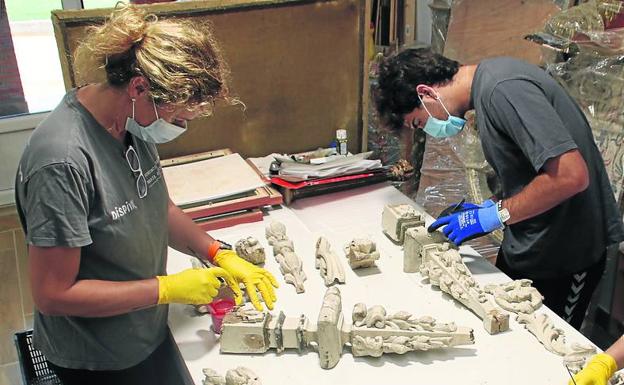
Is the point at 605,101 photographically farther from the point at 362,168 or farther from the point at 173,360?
the point at 173,360

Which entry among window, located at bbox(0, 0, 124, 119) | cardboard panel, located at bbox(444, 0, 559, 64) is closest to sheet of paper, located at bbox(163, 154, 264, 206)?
cardboard panel, located at bbox(444, 0, 559, 64)

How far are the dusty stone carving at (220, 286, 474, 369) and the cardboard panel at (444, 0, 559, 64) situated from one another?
2.09 metres

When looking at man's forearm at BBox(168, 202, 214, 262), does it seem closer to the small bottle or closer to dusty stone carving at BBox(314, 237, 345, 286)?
dusty stone carving at BBox(314, 237, 345, 286)

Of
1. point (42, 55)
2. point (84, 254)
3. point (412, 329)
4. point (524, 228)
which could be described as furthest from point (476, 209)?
point (42, 55)

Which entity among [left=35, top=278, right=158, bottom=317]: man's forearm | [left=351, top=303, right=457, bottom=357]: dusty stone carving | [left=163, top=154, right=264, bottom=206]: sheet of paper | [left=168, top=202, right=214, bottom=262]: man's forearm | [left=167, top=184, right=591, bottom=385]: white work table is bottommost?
[left=167, top=184, right=591, bottom=385]: white work table

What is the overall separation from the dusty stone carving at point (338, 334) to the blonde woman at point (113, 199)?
7.0 inches

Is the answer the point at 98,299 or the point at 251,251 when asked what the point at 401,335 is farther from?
the point at 98,299

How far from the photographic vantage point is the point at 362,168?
118 inches

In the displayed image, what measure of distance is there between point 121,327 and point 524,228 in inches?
58.9

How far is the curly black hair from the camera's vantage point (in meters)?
2.40

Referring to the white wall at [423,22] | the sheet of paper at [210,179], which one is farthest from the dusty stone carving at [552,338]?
the white wall at [423,22]

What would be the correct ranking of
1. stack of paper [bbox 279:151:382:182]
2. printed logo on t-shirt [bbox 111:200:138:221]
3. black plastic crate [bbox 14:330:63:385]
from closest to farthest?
1. printed logo on t-shirt [bbox 111:200:138:221]
2. black plastic crate [bbox 14:330:63:385]
3. stack of paper [bbox 279:151:382:182]

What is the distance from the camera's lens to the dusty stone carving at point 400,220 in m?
2.45

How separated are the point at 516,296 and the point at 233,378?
981 millimetres
